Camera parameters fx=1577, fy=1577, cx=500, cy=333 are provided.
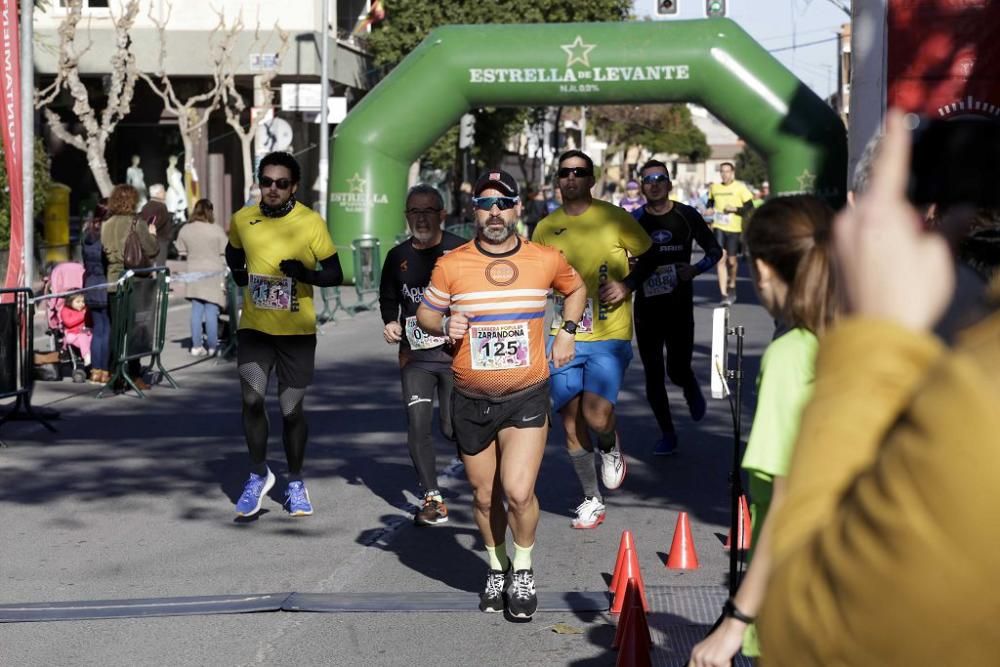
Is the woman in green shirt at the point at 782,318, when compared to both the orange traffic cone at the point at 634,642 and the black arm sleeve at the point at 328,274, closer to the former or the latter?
the orange traffic cone at the point at 634,642

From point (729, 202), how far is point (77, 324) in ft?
36.5

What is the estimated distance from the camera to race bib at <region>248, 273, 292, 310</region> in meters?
8.23

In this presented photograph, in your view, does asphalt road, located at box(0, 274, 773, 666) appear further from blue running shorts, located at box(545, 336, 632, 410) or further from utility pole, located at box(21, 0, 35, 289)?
utility pole, located at box(21, 0, 35, 289)

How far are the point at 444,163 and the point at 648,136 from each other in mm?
53161

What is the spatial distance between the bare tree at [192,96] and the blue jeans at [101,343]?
20651mm

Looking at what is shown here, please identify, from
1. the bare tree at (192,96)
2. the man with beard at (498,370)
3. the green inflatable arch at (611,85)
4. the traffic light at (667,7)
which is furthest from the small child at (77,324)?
the bare tree at (192,96)

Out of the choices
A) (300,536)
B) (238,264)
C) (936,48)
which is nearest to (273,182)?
(238,264)

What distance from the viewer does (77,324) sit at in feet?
47.1

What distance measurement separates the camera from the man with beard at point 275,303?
8.24 m

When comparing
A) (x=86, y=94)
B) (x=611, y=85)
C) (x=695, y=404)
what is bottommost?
(x=695, y=404)

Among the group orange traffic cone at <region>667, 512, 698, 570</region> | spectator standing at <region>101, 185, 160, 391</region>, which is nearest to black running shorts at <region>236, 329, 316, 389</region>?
orange traffic cone at <region>667, 512, 698, 570</region>

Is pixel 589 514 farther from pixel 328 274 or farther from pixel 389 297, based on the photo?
pixel 328 274

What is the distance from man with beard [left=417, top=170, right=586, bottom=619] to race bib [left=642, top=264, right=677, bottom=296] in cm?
376

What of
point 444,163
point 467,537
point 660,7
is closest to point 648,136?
point 444,163
